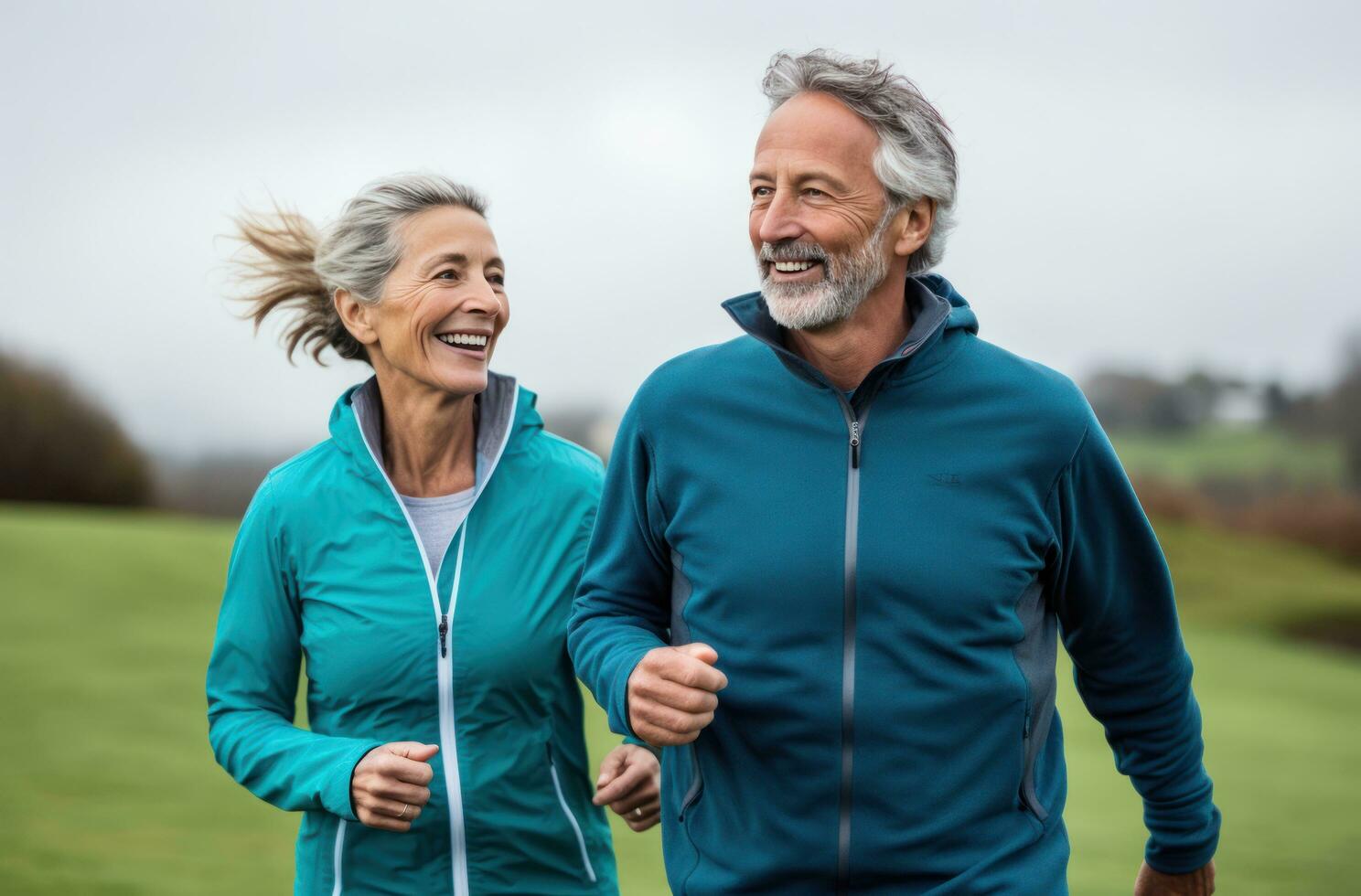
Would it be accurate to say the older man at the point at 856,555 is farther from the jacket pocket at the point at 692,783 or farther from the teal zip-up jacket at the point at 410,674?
the teal zip-up jacket at the point at 410,674

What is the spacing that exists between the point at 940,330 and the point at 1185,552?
11.6 meters

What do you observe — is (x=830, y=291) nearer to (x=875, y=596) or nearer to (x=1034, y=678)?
(x=875, y=596)

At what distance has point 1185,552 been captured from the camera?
1285cm

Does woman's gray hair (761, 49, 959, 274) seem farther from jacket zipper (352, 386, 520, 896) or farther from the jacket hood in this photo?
jacket zipper (352, 386, 520, 896)

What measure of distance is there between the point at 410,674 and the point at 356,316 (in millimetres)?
695

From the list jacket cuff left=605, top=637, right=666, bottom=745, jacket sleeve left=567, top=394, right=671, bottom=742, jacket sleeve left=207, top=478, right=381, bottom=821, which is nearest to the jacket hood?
jacket sleeve left=207, top=478, right=381, bottom=821

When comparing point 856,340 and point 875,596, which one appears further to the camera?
point 856,340

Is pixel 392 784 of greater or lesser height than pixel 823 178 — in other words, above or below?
below

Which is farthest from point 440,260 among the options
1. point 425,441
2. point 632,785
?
point 632,785

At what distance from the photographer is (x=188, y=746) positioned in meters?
6.72

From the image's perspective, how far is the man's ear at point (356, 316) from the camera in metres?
2.64

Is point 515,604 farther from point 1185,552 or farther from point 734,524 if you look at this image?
point 1185,552

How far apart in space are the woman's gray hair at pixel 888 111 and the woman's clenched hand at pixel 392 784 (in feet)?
3.53

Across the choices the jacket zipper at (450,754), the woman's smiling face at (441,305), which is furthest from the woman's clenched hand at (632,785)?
the woman's smiling face at (441,305)
